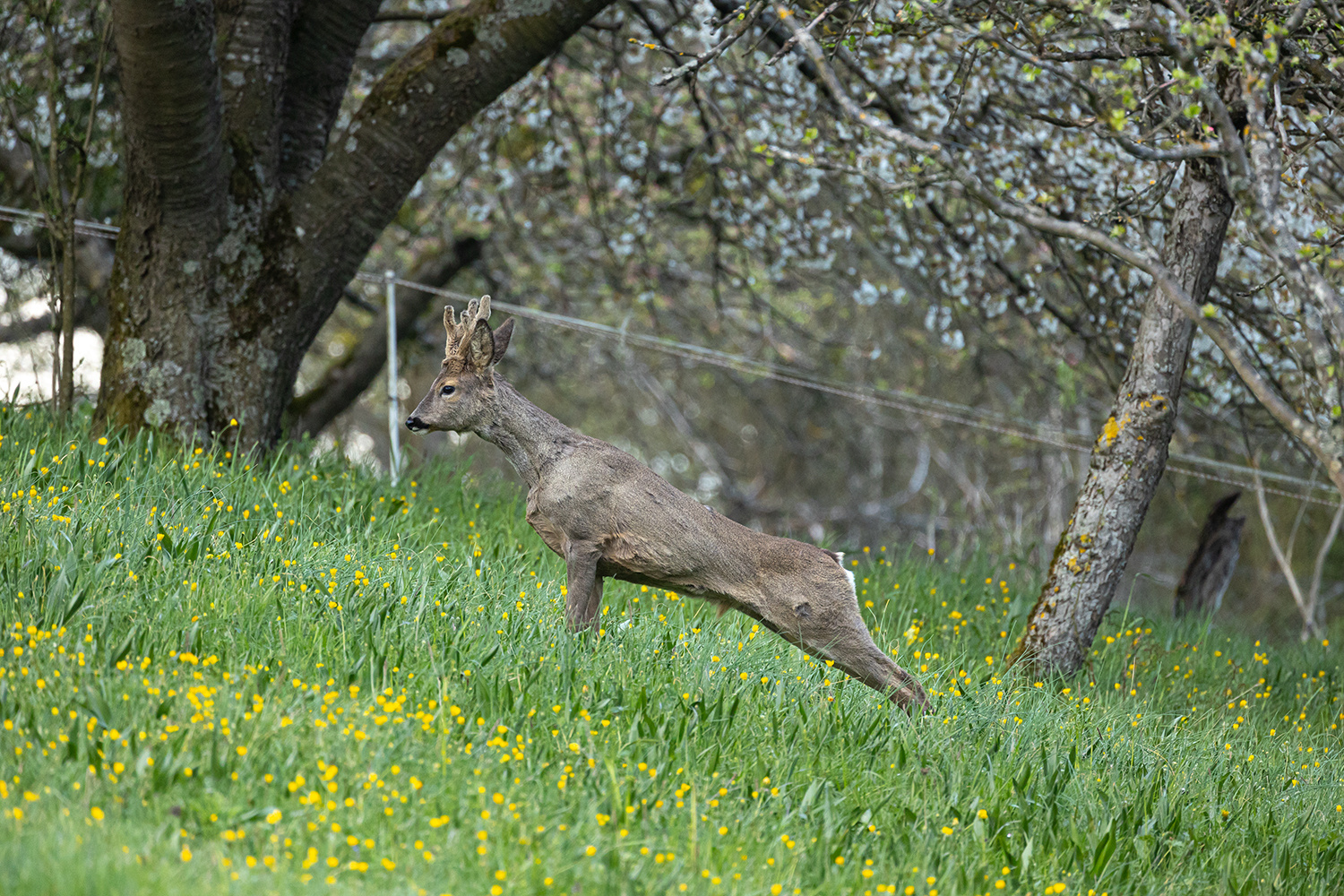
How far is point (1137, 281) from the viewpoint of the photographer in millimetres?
9086

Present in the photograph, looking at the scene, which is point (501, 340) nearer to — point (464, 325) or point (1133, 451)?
point (464, 325)

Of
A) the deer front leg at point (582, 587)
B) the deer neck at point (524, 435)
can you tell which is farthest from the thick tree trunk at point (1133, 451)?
the deer neck at point (524, 435)

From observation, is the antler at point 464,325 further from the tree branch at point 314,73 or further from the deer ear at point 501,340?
the tree branch at point 314,73

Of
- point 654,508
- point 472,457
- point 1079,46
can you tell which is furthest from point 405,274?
point 654,508

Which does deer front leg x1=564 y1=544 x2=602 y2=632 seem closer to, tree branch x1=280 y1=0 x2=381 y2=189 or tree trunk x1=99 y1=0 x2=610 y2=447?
tree trunk x1=99 y1=0 x2=610 y2=447

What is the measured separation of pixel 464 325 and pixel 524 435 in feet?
1.82

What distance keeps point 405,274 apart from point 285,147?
15.9 ft

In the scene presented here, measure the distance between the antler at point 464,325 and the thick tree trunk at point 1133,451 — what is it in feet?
11.8

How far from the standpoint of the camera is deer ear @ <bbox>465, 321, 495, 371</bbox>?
5059 millimetres

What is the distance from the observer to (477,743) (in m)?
4.31

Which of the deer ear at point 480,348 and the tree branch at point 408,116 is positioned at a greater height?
the tree branch at point 408,116

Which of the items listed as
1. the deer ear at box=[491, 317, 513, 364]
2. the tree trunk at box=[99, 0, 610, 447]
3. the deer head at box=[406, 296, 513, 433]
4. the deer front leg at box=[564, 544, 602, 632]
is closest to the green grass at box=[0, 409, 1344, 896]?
the deer front leg at box=[564, 544, 602, 632]

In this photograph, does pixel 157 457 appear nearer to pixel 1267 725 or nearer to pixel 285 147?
pixel 285 147

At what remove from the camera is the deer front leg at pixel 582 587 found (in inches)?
192
